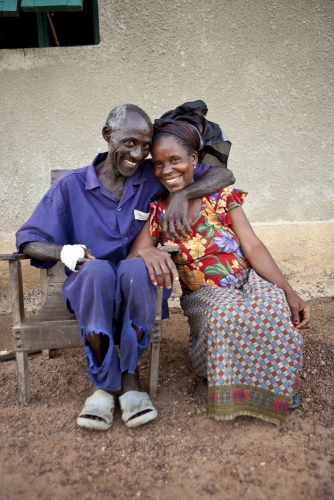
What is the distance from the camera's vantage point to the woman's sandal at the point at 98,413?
85.4 inches

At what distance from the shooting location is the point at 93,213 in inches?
99.8

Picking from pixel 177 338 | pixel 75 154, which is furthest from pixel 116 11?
pixel 177 338

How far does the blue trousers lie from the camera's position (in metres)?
2.15

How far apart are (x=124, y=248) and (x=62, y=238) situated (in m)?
0.36

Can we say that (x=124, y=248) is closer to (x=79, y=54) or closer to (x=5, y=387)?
(x=5, y=387)

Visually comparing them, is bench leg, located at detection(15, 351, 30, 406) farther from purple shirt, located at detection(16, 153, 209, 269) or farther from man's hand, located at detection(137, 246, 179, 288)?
man's hand, located at detection(137, 246, 179, 288)

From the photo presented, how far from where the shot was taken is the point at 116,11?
3623 mm

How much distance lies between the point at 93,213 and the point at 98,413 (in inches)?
42.4

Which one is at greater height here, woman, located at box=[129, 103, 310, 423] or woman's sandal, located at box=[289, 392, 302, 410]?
woman, located at box=[129, 103, 310, 423]

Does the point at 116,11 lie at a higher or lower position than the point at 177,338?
higher

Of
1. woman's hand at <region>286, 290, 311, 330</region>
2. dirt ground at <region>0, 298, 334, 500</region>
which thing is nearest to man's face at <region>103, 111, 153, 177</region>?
woman's hand at <region>286, 290, 311, 330</region>

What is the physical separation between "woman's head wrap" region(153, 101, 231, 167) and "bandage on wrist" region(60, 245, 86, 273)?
2.77 feet

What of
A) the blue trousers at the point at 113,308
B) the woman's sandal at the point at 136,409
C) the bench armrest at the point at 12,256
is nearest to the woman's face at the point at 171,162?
the blue trousers at the point at 113,308

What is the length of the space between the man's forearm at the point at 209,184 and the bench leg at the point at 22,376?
4.19 ft
